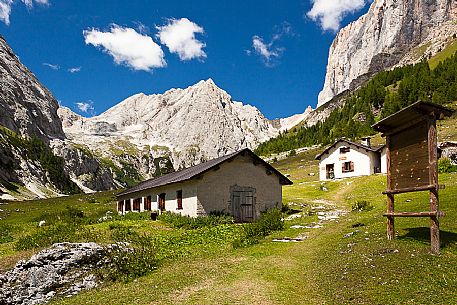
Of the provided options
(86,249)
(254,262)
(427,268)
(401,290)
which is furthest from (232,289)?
(86,249)

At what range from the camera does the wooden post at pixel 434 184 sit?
13.6 metres

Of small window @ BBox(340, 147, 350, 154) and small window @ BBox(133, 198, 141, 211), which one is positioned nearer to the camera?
small window @ BBox(133, 198, 141, 211)

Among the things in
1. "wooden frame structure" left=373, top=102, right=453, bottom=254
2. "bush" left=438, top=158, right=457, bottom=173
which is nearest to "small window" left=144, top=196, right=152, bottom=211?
"wooden frame structure" left=373, top=102, right=453, bottom=254

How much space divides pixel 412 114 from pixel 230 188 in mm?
21813

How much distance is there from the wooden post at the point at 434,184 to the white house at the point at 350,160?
1961 inches

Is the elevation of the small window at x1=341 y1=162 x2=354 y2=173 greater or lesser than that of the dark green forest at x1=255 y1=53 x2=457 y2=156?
lesser

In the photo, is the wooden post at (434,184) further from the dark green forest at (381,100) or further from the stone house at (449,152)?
the dark green forest at (381,100)

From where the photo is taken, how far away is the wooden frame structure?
14102 mm

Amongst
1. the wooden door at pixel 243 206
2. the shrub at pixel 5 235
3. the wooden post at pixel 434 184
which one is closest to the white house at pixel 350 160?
the wooden door at pixel 243 206

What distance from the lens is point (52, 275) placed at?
1686 cm

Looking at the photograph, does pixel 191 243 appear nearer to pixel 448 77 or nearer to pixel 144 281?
pixel 144 281

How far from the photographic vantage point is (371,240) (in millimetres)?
17312

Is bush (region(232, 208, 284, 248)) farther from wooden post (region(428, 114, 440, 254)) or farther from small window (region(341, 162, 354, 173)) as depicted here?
small window (region(341, 162, 354, 173))

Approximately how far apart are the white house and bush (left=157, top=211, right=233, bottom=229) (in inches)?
1521
